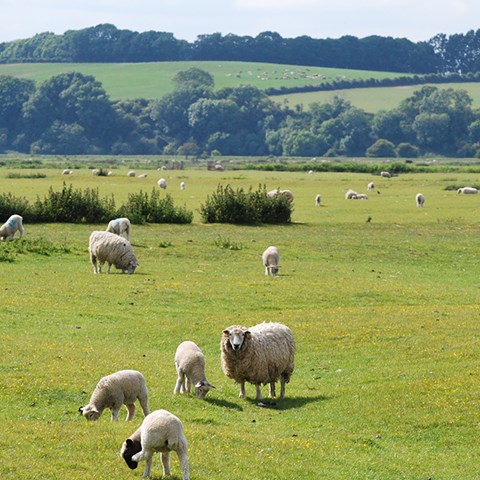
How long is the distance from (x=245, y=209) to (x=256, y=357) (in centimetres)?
3642

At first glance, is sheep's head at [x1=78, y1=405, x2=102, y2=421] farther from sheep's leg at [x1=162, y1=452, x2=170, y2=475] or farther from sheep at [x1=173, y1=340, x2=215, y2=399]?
sheep's leg at [x1=162, y1=452, x2=170, y2=475]

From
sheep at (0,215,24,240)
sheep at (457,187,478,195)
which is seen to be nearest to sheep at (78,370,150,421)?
sheep at (0,215,24,240)

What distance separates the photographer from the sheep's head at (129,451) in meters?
15.7

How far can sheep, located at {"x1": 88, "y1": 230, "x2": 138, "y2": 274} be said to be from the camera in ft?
129

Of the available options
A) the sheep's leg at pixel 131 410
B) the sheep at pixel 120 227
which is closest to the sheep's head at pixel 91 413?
the sheep's leg at pixel 131 410

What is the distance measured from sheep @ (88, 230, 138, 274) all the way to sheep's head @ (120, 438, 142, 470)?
23916 mm

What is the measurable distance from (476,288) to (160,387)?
19847mm

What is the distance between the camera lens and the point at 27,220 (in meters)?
55.4

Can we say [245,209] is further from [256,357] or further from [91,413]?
[91,413]

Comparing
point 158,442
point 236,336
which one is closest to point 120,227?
point 236,336

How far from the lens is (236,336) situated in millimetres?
21969

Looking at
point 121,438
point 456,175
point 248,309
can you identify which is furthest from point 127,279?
point 456,175

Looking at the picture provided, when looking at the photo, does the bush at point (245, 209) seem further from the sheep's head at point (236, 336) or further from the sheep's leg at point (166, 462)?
the sheep's leg at point (166, 462)

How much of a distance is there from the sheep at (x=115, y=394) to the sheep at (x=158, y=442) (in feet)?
10.5
